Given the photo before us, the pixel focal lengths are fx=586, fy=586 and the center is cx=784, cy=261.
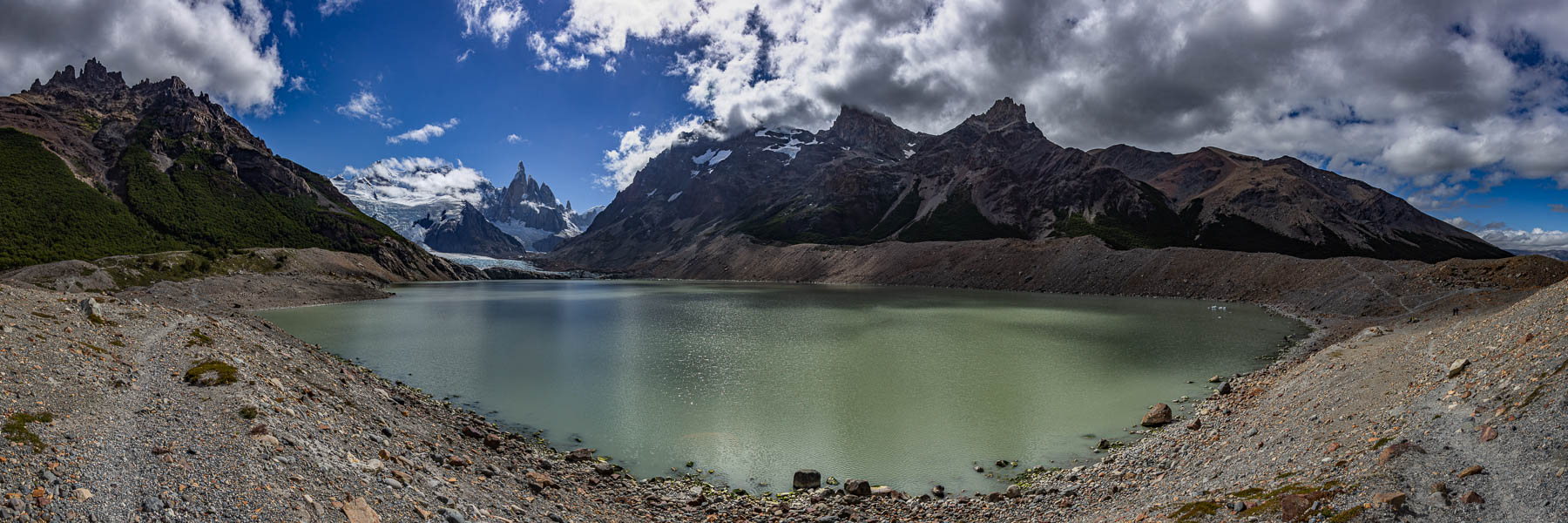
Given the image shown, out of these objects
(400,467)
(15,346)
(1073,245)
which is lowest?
(400,467)

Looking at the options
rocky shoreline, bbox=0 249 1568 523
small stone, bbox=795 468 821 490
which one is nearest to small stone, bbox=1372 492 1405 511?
rocky shoreline, bbox=0 249 1568 523

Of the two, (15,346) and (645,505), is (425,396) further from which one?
(645,505)

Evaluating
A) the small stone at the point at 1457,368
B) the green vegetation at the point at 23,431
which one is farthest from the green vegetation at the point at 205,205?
the small stone at the point at 1457,368

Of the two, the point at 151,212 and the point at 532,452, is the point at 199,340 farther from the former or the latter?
the point at 151,212

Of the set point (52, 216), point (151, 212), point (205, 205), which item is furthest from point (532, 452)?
point (205, 205)

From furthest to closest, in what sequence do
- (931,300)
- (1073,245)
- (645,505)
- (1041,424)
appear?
(1073,245) < (931,300) < (1041,424) < (645,505)

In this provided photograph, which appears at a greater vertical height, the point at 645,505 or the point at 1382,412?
the point at 1382,412

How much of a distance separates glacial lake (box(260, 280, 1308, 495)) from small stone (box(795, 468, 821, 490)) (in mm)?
553

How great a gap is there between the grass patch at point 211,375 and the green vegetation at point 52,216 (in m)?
107

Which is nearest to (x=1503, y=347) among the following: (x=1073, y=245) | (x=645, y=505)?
(x=645, y=505)

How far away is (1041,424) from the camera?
23.6m

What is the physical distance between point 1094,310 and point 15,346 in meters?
80.4

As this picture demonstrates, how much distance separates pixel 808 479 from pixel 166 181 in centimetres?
21715

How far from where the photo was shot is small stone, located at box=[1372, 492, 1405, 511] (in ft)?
31.9
